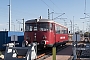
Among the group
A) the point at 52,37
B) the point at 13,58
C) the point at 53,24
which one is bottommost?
the point at 13,58

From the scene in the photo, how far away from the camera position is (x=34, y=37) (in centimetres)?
2023

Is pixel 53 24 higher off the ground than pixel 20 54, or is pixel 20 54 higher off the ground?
pixel 53 24

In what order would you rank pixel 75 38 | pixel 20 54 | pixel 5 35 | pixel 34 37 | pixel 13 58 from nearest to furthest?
pixel 75 38 < pixel 13 58 < pixel 20 54 < pixel 34 37 < pixel 5 35

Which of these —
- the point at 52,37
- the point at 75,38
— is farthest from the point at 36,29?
the point at 75,38

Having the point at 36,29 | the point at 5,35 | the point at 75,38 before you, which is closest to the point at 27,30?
the point at 36,29

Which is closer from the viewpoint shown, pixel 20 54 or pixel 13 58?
pixel 13 58

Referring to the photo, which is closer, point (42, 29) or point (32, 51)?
point (32, 51)

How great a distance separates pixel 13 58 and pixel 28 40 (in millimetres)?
5646

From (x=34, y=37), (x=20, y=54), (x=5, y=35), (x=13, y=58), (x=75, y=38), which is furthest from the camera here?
(x=5, y=35)

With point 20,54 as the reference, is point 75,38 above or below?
above

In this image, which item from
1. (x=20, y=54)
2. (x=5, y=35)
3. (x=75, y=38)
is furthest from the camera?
(x=5, y=35)

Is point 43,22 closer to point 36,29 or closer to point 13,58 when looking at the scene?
point 36,29

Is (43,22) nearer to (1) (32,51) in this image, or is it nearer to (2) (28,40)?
(2) (28,40)

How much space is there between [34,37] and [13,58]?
5.65 m
